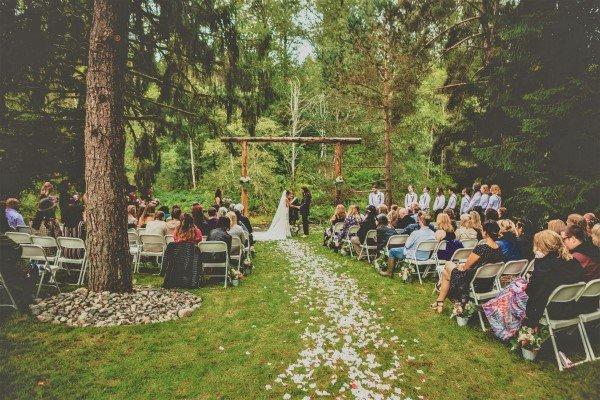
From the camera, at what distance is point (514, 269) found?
5.70m

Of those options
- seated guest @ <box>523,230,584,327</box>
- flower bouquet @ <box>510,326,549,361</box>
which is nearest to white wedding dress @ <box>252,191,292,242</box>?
flower bouquet @ <box>510,326,549,361</box>

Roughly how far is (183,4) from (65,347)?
593 cm

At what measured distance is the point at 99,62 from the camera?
5.65 m

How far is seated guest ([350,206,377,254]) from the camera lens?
952cm

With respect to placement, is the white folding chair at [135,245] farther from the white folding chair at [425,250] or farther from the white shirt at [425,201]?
the white shirt at [425,201]

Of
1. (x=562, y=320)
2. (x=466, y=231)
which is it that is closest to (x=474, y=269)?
(x=562, y=320)

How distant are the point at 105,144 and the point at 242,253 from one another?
4111 mm

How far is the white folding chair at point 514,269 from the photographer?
18.4 ft

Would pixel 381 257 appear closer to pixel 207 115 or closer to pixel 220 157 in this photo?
pixel 207 115

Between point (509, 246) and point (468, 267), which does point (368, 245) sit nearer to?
point (509, 246)

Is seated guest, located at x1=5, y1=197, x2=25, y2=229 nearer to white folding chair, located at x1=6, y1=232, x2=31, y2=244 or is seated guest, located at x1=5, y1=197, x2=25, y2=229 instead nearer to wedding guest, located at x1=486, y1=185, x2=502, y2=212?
Result: white folding chair, located at x1=6, y1=232, x2=31, y2=244

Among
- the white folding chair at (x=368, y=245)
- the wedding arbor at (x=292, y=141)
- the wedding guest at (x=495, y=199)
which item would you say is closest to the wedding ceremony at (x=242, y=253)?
the white folding chair at (x=368, y=245)

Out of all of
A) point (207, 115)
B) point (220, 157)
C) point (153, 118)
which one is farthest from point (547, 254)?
point (220, 157)

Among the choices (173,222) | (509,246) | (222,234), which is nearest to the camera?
(509,246)
